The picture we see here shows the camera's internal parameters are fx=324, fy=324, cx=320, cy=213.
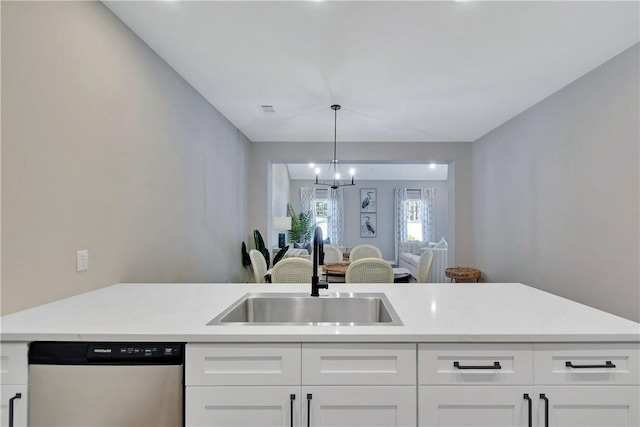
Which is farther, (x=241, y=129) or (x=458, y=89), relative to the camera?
(x=241, y=129)

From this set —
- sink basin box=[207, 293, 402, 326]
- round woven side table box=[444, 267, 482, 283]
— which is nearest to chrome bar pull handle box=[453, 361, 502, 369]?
sink basin box=[207, 293, 402, 326]

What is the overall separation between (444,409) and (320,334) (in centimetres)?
49

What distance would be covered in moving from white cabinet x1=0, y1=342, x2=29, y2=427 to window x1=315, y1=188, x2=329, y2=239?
8729 millimetres

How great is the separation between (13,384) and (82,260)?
712 millimetres

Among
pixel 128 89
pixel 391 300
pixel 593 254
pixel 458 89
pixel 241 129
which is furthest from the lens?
pixel 241 129

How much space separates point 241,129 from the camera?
4.42 meters

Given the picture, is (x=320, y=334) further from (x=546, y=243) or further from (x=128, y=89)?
(x=546, y=243)

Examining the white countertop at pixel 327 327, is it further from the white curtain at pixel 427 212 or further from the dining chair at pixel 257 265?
the white curtain at pixel 427 212

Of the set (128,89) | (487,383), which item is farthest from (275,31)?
(487,383)

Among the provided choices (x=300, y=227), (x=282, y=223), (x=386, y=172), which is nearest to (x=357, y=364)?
(x=282, y=223)

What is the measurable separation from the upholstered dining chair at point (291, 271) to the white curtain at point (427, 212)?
7382 millimetres

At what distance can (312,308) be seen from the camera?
5.37ft

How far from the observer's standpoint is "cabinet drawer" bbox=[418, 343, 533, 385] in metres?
1.08

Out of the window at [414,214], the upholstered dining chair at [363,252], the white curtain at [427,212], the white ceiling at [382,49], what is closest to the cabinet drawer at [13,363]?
the white ceiling at [382,49]
